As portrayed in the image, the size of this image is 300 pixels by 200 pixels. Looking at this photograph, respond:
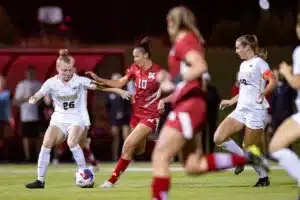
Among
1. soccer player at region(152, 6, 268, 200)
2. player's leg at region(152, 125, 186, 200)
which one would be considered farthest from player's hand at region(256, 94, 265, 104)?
player's leg at region(152, 125, 186, 200)

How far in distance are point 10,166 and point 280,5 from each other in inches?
471

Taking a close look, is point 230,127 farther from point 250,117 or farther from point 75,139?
point 75,139

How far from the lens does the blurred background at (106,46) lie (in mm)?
22000

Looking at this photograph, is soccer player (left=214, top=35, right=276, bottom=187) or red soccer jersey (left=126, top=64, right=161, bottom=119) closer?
soccer player (left=214, top=35, right=276, bottom=187)

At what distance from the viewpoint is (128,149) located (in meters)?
13.5

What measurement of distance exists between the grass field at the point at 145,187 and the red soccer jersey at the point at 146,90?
109 centimetres

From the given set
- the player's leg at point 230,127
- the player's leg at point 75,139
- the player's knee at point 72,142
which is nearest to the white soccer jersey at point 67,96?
the player's leg at point 75,139

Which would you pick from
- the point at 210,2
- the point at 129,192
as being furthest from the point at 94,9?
the point at 129,192

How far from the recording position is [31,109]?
21.8 meters

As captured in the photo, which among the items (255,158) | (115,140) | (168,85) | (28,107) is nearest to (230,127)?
(255,158)

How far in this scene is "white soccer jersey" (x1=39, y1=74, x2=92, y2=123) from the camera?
14117mm

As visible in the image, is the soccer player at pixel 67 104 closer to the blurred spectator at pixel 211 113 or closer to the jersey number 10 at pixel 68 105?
the jersey number 10 at pixel 68 105

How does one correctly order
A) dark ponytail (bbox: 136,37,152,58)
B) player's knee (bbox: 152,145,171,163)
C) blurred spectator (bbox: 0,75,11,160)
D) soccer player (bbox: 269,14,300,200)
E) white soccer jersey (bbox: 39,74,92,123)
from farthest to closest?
1. blurred spectator (bbox: 0,75,11,160)
2. white soccer jersey (bbox: 39,74,92,123)
3. dark ponytail (bbox: 136,37,152,58)
4. soccer player (bbox: 269,14,300,200)
5. player's knee (bbox: 152,145,171,163)

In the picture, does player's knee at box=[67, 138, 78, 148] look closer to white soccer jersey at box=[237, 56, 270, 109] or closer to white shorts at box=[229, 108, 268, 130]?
white shorts at box=[229, 108, 268, 130]
